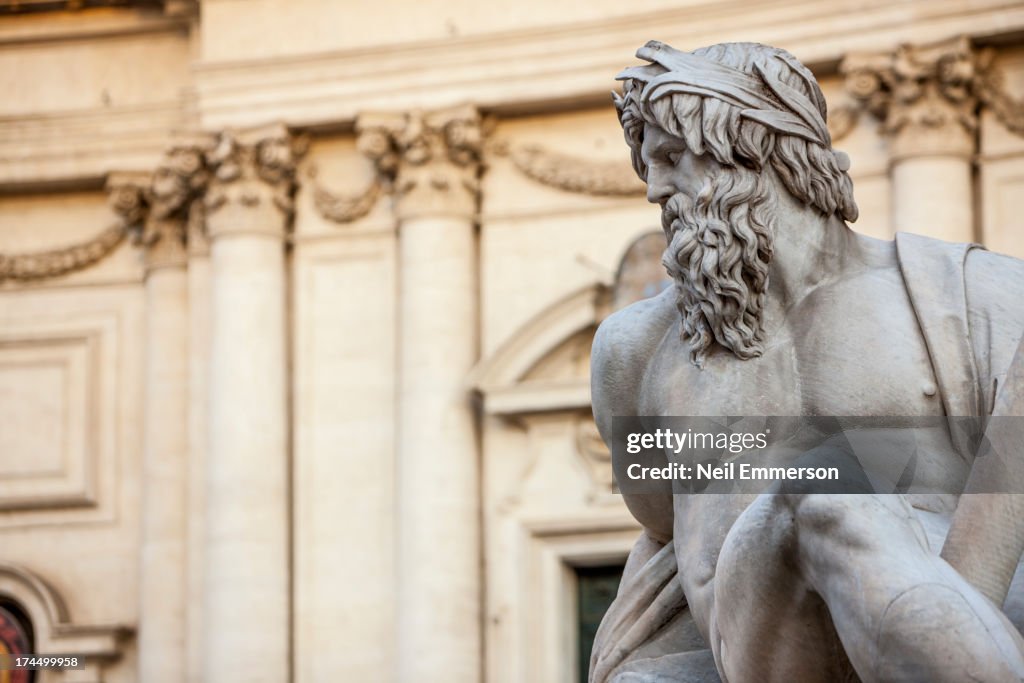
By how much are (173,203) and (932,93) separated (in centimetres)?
486

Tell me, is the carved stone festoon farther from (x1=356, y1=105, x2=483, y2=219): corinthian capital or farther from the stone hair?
the stone hair

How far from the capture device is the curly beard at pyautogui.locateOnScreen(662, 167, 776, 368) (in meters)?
3.50

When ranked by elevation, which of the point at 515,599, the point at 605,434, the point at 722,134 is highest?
the point at 515,599

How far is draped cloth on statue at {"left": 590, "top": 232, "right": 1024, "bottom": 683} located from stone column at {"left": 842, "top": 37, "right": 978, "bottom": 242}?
11.1 m

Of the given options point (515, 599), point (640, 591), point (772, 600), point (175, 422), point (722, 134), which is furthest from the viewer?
point (175, 422)

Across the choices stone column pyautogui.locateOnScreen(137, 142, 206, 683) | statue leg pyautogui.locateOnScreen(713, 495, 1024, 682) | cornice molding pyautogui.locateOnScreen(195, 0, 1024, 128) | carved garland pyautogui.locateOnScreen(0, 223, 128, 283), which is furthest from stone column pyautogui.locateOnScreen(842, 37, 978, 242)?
statue leg pyautogui.locateOnScreen(713, 495, 1024, 682)

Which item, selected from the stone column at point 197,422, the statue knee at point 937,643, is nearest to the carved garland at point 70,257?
the stone column at point 197,422

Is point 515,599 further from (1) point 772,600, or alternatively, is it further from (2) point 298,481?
(1) point 772,600

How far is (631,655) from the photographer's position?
366 cm

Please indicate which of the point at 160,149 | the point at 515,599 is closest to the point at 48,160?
the point at 160,149

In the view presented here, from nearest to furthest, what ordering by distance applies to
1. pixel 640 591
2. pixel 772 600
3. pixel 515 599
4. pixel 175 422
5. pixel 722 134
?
1. pixel 772 600
2. pixel 722 134
3. pixel 640 591
4. pixel 515 599
5. pixel 175 422

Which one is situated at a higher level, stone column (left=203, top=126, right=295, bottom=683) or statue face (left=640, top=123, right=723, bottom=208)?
stone column (left=203, top=126, right=295, bottom=683)

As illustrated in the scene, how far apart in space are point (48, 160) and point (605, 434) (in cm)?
1394

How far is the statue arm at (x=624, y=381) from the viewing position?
3.74 meters
